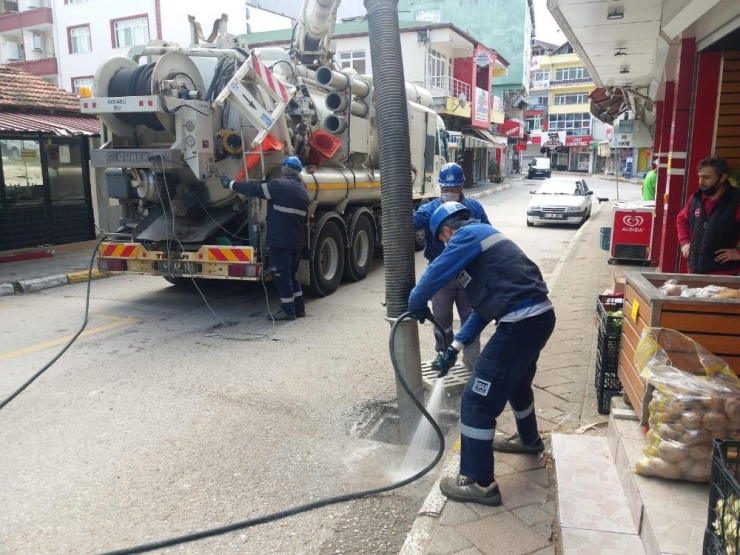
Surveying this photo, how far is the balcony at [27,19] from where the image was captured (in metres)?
33.0

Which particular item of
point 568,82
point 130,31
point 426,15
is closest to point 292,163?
point 130,31

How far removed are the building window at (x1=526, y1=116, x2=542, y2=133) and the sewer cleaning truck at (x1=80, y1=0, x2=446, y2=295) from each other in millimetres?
57637

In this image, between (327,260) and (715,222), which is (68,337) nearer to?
(327,260)

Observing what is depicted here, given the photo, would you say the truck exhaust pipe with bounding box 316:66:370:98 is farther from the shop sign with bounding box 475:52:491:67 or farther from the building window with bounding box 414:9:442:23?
the building window with bounding box 414:9:442:23

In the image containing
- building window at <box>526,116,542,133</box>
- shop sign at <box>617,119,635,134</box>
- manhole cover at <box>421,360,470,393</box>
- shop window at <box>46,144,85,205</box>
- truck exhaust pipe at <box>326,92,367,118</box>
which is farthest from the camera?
building window at <box>526,116,542,133</box>

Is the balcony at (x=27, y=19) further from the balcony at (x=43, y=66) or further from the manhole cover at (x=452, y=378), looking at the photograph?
the manhole cover at (x=452, y=378)

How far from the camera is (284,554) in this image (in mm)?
2842

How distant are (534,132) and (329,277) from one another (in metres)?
58.0

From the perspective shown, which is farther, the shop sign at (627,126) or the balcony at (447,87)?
the balcony at (447,87)

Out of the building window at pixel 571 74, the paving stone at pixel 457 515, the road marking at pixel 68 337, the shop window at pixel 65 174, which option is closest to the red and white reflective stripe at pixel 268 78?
the road marking at pixel 68 337

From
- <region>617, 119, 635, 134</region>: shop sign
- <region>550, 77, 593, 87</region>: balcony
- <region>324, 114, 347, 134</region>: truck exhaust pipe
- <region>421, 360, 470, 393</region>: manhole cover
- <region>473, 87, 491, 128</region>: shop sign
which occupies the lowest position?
<region>421, 360, 470, 393</region>: manhole cover

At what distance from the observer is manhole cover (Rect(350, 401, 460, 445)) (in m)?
4.16

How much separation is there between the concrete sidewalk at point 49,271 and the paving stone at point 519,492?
754 centimetres

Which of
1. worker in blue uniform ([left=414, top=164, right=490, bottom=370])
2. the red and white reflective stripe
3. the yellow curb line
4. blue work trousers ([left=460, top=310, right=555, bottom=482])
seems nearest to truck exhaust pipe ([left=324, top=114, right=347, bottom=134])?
Result: the red and white reflective stripe
